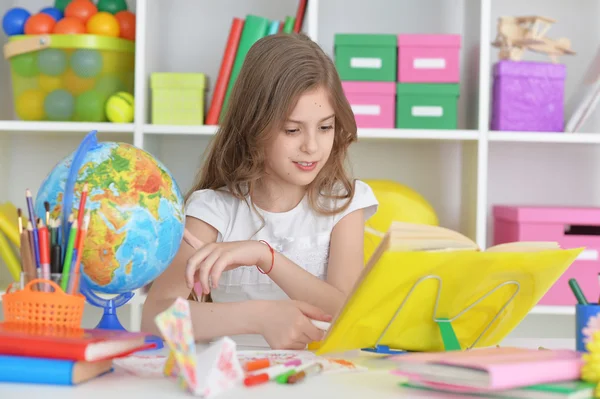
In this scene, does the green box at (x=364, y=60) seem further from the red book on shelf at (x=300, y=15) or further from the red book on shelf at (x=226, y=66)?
the red book on shelf at (x=226, y=66)

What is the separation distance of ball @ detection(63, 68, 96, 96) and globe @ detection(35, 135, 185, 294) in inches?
53.1

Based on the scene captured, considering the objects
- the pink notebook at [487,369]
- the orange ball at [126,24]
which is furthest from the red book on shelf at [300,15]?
the pink notebook at [487,369]

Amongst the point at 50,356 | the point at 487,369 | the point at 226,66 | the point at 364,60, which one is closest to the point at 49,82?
the point at 226,66

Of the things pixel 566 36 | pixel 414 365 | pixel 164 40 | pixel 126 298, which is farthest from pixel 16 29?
pixel 414 365

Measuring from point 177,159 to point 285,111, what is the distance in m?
1.23

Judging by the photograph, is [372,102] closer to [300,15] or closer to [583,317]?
[300,15]

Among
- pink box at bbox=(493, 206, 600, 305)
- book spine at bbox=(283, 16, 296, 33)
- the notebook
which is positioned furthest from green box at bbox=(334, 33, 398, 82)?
the notebook

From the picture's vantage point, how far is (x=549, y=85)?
2.34 metres

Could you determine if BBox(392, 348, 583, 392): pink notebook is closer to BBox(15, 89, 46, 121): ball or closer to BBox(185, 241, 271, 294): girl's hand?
BBox(185, 241, 271, 294): girl's hand

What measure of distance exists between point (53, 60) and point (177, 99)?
387mm

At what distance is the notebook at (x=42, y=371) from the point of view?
0.81 metres

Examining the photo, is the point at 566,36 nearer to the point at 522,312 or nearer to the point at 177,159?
the point at 177,159

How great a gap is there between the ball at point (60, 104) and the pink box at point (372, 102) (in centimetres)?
82

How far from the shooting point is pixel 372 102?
7.63ft
